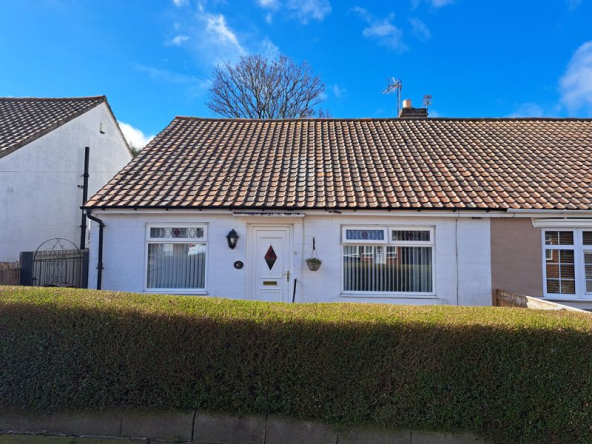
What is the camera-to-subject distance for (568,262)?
22.3 feet

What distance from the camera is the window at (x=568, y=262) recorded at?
265 inches

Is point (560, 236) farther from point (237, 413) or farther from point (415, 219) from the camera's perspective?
point (237, 413)

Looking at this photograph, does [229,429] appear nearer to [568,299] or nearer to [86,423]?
[86,423]

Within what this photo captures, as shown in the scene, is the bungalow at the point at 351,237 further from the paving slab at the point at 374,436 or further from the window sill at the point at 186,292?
the paving slab at the point at 374,436

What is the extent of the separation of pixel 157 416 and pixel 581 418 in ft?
13.8

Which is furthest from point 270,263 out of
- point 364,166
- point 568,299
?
point 568,299

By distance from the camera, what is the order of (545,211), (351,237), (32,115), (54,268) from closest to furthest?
(545,211)
(351,237)
(54,268)
(32,115)

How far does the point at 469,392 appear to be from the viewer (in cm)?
311

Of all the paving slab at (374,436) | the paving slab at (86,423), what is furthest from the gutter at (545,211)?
the paving slab at (86,423)

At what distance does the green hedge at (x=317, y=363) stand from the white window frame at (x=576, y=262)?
4080 millimetres

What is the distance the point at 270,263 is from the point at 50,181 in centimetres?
878

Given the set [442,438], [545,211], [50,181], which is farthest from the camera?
[50,181]

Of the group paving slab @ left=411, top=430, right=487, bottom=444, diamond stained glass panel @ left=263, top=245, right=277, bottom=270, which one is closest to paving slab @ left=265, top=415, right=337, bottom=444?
paving slab @ left=411, top=430, right=487, bottom=444

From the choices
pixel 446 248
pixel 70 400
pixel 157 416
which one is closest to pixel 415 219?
pixel 446 248
